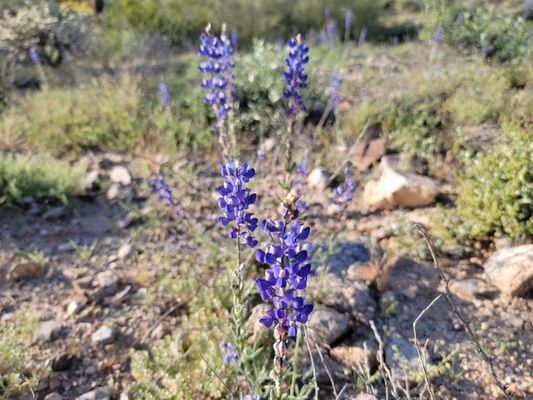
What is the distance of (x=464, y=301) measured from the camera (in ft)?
9.61

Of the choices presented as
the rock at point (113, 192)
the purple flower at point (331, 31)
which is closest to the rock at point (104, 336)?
the rock at point (113, 192)

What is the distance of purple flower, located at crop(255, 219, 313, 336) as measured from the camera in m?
1.40

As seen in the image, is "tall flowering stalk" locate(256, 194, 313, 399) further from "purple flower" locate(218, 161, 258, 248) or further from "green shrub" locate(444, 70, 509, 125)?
"green shrub" locate(444, 70, 509, 125)

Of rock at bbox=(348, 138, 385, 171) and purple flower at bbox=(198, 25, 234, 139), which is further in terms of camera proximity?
rock at bbox=(348, 138, 385, 171)

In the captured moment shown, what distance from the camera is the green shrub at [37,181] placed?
4.09 meters

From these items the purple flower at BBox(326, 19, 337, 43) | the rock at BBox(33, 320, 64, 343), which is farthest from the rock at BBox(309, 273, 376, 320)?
the purple flower at BBox(326, 19, 337, 43)

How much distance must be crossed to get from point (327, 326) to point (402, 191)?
1.58 metres

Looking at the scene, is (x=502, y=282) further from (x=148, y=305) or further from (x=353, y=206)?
(x=148, y=305)

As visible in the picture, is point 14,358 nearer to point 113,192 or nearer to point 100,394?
point 100,394

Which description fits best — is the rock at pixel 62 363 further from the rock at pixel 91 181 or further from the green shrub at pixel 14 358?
the rock at pixel 91 181

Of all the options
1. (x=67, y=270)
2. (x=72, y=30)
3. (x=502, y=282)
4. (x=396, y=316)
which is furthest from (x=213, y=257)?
(x=72, y=30)

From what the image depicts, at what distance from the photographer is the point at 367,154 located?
14.9ft

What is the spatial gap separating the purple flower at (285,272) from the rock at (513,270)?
1.96 meters

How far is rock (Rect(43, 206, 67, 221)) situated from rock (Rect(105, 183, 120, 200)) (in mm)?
437
